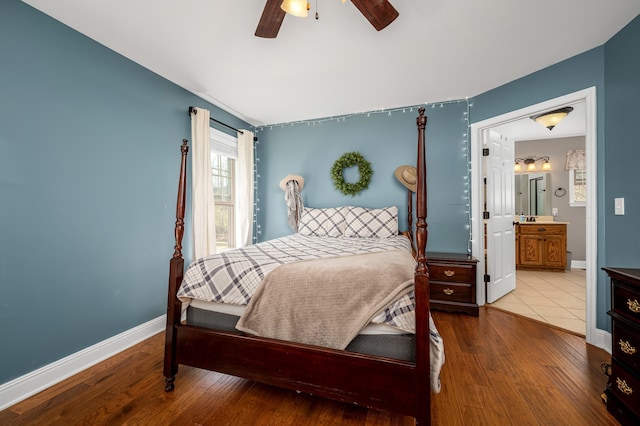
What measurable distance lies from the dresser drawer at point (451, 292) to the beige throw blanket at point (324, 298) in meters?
1.63

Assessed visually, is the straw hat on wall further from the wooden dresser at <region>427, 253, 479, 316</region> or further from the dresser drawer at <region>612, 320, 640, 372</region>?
the dresser drawer at <region>612, 320, 640, 372</region>

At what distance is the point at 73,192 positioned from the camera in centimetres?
188

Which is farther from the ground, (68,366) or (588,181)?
(588,181)

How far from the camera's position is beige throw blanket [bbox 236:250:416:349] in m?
1.35

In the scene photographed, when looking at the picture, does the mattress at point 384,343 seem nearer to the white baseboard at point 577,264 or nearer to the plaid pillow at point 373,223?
the plaid pillow at point 373,223

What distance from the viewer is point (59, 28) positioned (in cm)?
182

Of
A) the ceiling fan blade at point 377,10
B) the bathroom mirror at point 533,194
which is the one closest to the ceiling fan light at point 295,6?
the ceiling fan blade at point 377,10

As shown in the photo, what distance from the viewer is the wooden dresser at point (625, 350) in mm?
1292

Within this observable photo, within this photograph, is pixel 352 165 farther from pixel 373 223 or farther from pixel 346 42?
pixel 346 42

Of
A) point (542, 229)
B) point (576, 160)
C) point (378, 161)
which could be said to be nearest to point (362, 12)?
point (378, 161)

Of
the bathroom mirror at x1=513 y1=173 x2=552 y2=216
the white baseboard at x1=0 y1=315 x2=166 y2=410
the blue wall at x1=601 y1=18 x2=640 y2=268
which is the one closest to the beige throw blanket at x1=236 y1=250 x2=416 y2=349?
the white baseboard at x1=0 y1=315 x2=166 y2=410

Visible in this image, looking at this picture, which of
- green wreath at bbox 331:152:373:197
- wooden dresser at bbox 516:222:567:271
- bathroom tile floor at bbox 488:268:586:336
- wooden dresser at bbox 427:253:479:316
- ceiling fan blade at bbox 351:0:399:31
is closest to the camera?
ceiling fan blade at bbox 351:0:399:31

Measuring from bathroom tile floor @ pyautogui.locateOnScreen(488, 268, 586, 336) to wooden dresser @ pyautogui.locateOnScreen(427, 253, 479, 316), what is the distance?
21.3 inches

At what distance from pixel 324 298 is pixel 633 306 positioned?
5.33 ft
